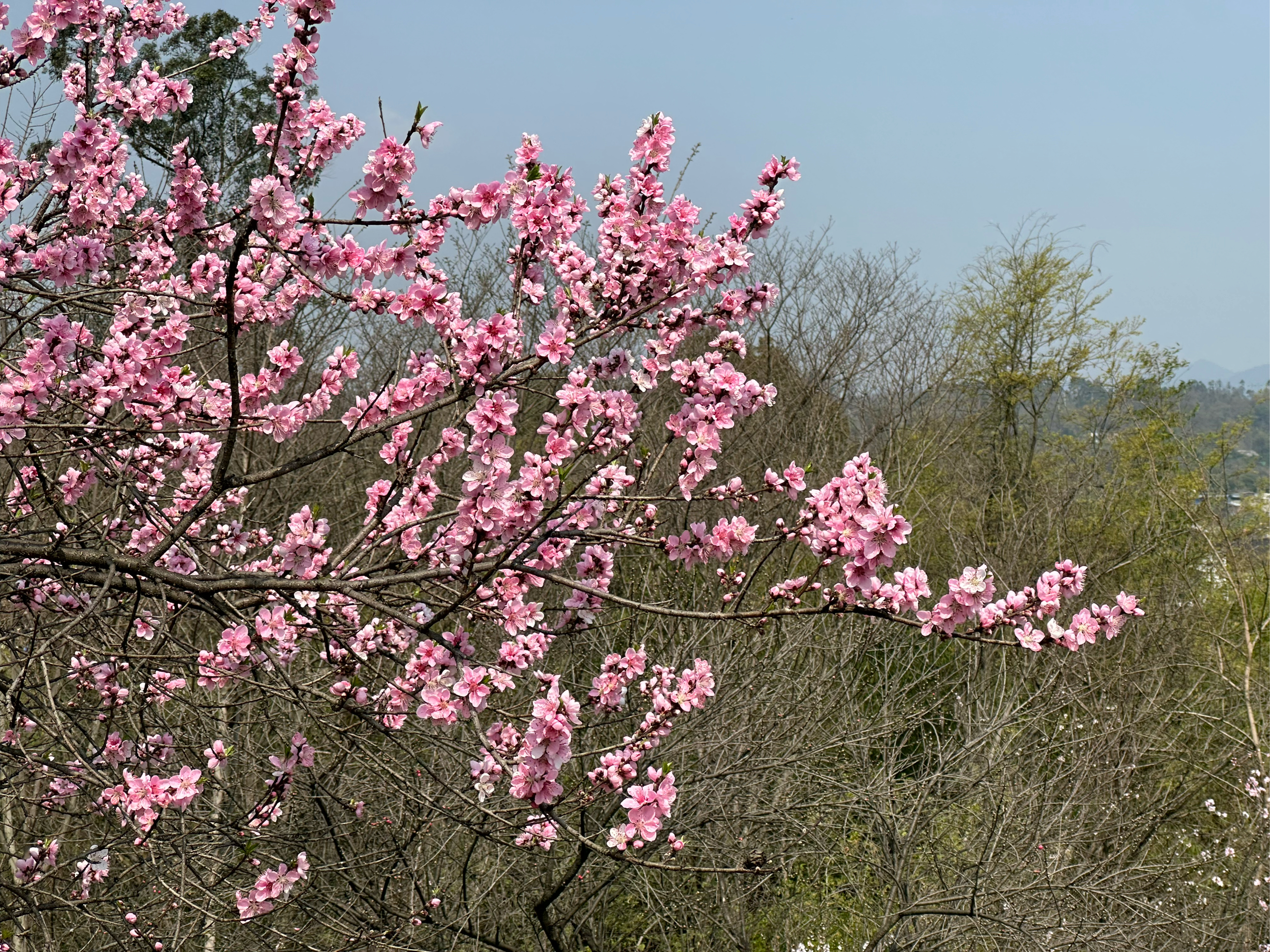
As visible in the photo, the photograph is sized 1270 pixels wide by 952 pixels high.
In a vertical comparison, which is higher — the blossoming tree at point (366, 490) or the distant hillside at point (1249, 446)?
the distant hillside at point (1249, 446)

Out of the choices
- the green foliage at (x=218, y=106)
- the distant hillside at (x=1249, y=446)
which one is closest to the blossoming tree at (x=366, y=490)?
the green foliage at (x=218, y=106)

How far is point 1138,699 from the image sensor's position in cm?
919

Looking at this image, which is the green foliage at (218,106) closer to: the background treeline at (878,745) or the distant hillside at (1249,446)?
the background treeline at (878,745)

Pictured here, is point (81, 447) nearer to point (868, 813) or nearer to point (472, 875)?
point (472, 875)

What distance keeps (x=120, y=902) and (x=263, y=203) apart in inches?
138

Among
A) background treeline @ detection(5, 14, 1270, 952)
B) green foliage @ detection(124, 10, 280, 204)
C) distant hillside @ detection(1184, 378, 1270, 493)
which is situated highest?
green foliage @ detection(124, 10, 280, 204)

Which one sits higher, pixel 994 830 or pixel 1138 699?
pixel 1138 699

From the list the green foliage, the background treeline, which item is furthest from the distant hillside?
the green foliage

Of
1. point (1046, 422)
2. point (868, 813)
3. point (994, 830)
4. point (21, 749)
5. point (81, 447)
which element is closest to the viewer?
point (81, 447)

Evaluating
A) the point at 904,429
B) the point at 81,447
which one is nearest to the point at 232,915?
the point at 81,447

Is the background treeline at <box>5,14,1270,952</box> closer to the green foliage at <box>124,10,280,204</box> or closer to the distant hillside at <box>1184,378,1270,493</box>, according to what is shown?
the green foliage at <box>124,10,280,204</box>

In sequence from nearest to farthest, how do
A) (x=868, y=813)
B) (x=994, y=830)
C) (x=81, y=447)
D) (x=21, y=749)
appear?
1. (x=81, y=447)
2. (x=21, y=749)
3. (x=994, y=830)
4. (x=868, y=813)

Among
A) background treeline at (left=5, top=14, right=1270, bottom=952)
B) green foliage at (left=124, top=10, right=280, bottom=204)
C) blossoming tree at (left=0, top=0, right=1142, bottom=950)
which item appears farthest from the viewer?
green foliage at (left=124, top=10, right=280, bottom=204)

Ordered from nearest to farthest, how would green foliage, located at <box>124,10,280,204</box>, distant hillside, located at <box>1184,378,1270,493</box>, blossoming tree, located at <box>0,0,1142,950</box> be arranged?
blossoming tree, located at <box>0,0,1142,950</box> < green foliage, located at <box>124,10,280,204</box> < distant hillside, located at <box>1184,378,1270,493</box>
